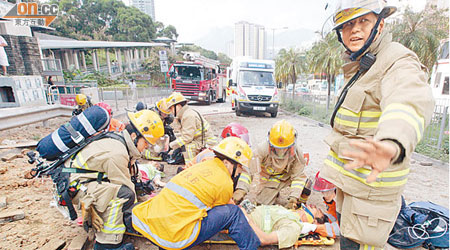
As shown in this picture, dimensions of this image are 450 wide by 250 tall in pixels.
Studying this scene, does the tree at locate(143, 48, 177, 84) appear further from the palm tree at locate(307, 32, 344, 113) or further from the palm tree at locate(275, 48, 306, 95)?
the palm tree at locate(307, 32, 344, 113)

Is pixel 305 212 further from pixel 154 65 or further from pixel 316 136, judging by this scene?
pixel 154 65

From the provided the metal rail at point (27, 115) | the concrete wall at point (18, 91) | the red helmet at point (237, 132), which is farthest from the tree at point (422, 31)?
the concrete wall at point (18, 91)

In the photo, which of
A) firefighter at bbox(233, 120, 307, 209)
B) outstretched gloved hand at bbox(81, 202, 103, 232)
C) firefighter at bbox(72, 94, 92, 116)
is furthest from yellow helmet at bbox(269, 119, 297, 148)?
firefighter at bbox(72, 94, 92, 116)

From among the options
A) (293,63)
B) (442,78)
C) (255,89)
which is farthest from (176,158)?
(442,78)

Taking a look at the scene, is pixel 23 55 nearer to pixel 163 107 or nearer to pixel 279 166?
pixel 163 107

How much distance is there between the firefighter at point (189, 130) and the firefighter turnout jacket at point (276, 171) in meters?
1.61

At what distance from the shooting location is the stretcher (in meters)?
2.56

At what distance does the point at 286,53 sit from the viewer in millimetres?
18219

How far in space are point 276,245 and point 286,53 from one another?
694 inches

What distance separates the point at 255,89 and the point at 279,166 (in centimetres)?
873

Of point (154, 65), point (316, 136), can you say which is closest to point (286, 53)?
point (316, 136)

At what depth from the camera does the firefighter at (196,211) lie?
1999mm

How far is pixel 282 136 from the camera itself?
9.73 feet

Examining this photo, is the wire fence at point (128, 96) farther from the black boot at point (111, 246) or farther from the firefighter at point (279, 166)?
the black boot at point (111, 246)
